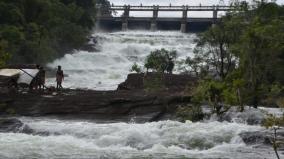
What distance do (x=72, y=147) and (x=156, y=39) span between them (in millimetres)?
42823

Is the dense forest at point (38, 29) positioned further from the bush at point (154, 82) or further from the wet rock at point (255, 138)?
the wet rock at point (255, 138)

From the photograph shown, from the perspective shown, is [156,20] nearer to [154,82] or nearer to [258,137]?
[154,82]

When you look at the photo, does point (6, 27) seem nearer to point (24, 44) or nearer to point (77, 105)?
point (24, 44)

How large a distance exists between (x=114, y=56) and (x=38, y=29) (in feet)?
43.7

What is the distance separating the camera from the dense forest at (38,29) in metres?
37.1

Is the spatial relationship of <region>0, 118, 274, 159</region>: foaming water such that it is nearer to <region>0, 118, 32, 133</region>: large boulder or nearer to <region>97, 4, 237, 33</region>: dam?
<region>0, 118, 32, 133</region>: large boulder

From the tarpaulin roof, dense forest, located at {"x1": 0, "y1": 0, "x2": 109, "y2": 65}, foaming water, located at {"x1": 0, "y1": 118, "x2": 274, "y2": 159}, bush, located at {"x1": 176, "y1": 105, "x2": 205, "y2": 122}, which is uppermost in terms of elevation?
dense forest, located at {"x1": 0, "y1": 0, "x2": 109, "y2": 65}

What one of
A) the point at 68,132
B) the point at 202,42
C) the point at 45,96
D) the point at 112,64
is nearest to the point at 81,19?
the point at 112,64

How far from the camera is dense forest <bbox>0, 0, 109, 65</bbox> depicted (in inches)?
1462

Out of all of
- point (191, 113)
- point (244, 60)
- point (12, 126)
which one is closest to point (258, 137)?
point (191, 113)

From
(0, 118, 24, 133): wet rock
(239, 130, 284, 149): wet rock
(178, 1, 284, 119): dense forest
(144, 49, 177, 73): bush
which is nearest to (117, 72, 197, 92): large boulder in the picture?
(178, 1, 284, 119): dense forest

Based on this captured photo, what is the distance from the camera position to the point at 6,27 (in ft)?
119

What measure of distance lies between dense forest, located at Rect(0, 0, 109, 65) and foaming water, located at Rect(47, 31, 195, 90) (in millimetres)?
1811

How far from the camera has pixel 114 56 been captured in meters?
52.4
